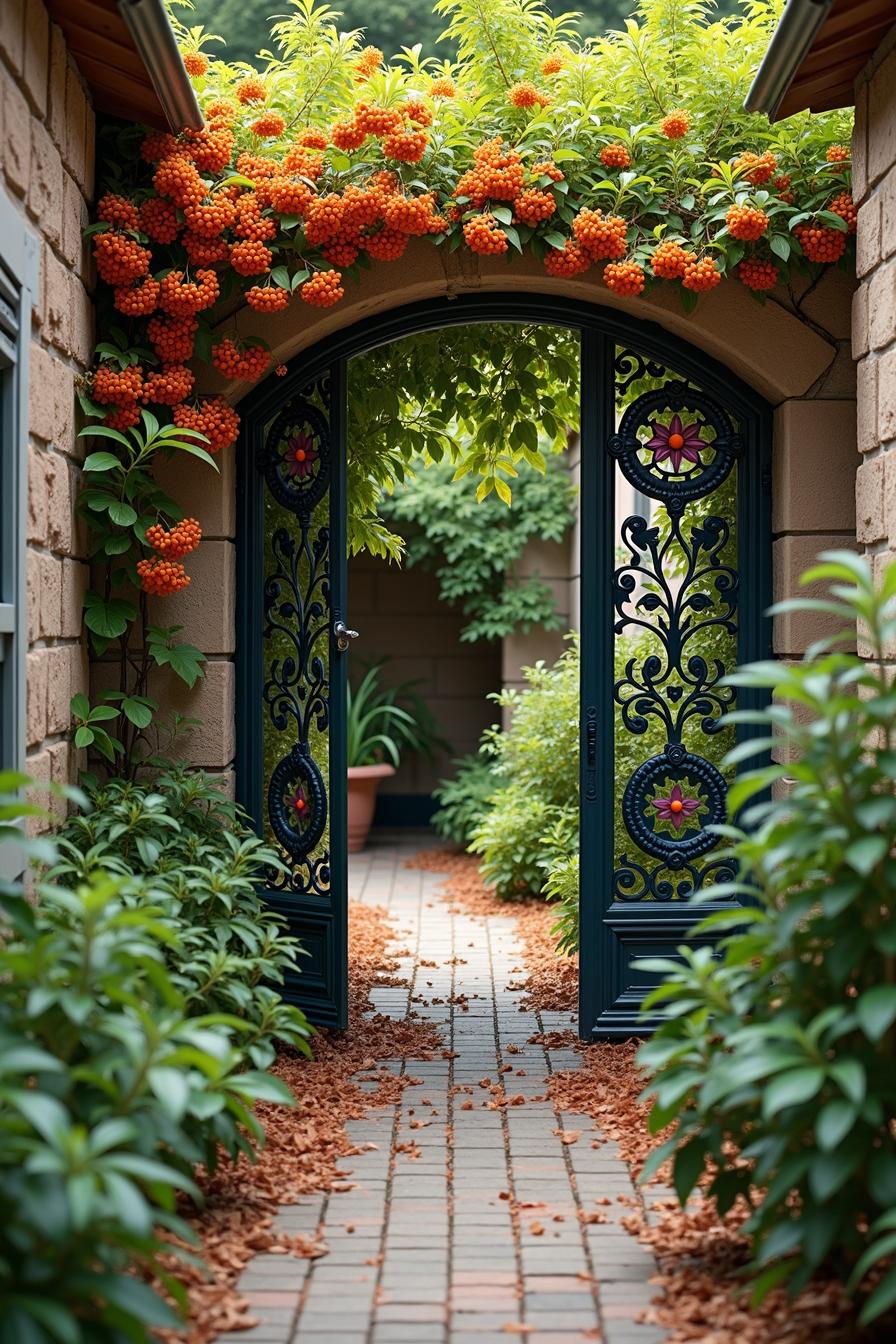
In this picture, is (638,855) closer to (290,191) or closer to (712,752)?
(712,752)

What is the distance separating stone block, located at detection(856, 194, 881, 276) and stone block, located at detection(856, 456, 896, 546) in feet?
1.91

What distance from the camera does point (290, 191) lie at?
4445 mm

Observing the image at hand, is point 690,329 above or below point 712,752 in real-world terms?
above

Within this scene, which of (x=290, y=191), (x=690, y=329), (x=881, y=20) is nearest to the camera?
(x=881, y=20)

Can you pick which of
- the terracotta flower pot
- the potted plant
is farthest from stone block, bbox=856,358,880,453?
the terracotta flower pot

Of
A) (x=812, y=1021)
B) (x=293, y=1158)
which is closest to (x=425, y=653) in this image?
(x=293, y=1158)

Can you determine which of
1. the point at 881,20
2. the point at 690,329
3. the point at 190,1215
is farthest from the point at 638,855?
the point at 881,20

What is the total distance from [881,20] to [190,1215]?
356 cm

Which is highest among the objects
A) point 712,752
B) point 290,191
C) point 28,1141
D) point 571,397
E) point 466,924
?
point 290,191

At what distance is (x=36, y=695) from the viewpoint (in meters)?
3.90

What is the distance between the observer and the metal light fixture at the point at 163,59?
366 centimetres

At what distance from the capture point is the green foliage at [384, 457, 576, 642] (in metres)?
9.70

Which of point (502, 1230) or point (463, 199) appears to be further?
point (463, 199)

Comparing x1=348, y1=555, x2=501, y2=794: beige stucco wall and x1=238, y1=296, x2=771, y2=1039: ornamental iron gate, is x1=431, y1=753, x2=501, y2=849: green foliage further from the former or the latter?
x1=238, y1=296, x2=771, y2=1039: ornamental iron gate
